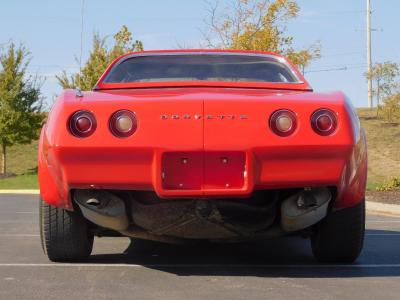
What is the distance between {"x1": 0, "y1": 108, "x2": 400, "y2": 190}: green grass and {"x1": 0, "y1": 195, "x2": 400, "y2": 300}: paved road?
15160 mm

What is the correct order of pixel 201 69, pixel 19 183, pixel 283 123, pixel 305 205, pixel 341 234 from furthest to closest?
1. pixel 19 183
2. pixel 201 69
3. pixel 341 234
4. pixel 305 205
5. pixel 283 123

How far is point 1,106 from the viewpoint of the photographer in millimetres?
31750

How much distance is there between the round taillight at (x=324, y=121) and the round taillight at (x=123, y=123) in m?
1.06

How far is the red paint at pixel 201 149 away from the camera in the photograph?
4.12 m

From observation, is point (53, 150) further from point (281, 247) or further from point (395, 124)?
point (395, 124)

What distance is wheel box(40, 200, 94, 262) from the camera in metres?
4.77

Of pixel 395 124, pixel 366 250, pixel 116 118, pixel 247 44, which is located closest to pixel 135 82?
pixel 116 118

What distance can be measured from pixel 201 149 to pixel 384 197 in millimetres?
11794

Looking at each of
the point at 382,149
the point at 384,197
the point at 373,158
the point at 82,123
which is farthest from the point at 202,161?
the point at 382,149

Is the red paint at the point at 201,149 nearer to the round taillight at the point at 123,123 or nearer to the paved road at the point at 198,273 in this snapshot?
the round taillight at the point at 123,123

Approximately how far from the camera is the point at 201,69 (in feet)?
18.7

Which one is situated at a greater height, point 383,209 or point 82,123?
point 82,123

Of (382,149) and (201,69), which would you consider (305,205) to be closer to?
(201,69)

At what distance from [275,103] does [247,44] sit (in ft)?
62.1
